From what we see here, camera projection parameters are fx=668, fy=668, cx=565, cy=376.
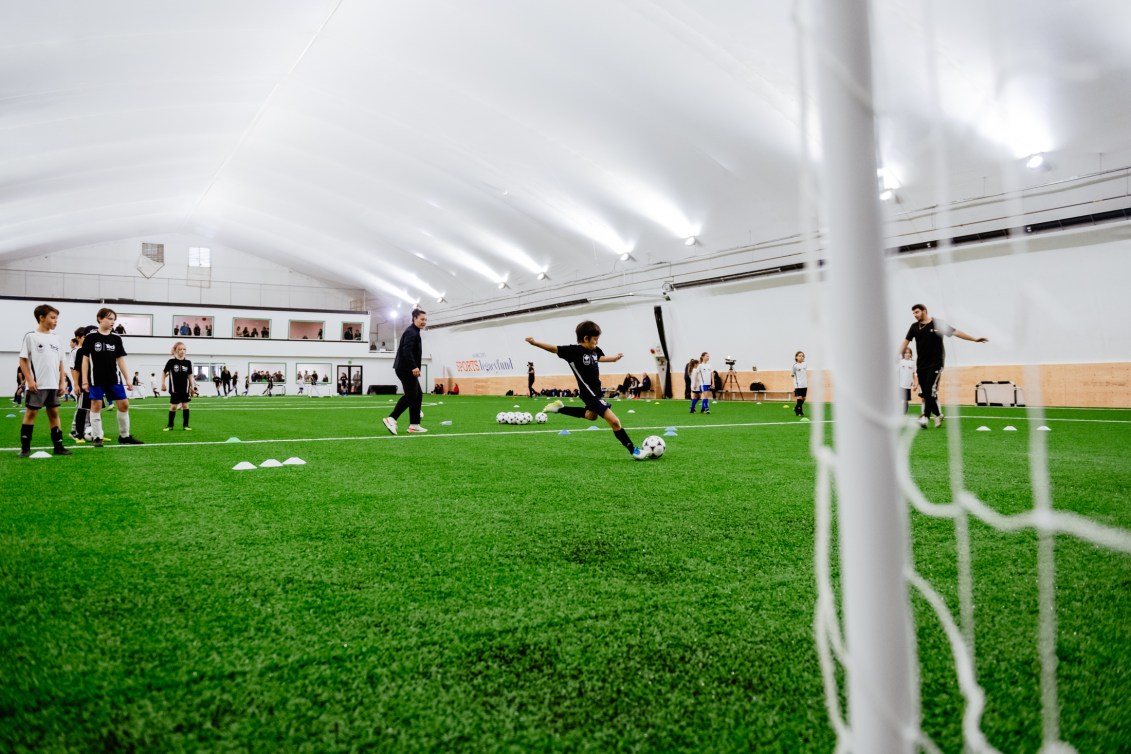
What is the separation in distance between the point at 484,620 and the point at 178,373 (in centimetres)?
1041

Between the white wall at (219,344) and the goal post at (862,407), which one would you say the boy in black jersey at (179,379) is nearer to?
the goal post at (862,407)

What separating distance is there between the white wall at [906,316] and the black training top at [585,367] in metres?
2.23

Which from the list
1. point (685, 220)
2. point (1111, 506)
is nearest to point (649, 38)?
point (685, 220)

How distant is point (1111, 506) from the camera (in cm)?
415

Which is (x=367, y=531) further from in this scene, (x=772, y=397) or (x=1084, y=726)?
(x=772, y=397)

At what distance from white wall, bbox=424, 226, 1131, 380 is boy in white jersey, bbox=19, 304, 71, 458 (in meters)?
7.90

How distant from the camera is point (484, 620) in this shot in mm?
2299

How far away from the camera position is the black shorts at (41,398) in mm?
6832

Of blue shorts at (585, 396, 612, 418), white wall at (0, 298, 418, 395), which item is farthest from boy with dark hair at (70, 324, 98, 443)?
white wall at (0, 298, 418, 395)

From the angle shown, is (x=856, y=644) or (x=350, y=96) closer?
(x=856, y=644)

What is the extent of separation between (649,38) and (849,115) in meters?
16.3

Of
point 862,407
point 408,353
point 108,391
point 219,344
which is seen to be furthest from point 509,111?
point 219,344

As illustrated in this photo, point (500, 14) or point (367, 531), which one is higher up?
point (500, 14)

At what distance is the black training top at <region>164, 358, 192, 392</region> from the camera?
10.7 metres
